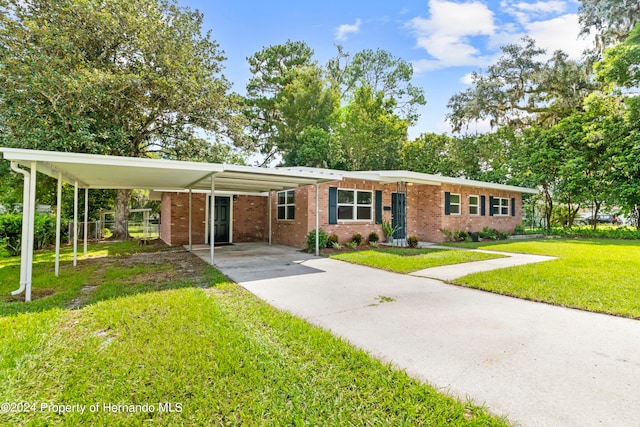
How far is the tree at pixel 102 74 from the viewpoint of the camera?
33.5 ft

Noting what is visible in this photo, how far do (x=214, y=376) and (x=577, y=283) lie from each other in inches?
257

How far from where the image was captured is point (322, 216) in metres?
11.0

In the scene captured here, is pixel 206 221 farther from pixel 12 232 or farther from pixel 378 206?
pixel 378 206

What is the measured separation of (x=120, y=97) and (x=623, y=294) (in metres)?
15.7

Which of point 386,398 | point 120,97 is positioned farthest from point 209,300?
point 120,97

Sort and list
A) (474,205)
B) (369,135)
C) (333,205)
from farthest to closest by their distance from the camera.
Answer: (369,135)
(474,205)
(333,205)

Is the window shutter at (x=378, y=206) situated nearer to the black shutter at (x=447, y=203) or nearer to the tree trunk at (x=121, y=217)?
the black shutter at (x=447, y=203)

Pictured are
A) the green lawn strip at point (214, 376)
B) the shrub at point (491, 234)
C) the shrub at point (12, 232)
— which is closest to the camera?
the green lawn strip at point (214, 376)

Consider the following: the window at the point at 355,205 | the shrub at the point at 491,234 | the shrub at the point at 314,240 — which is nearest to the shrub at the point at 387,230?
the window at the point at 355,205

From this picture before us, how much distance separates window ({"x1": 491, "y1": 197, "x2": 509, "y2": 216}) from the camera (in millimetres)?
16094

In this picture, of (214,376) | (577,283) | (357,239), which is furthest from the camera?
(357,239)

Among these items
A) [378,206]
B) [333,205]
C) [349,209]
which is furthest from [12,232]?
[378,206]

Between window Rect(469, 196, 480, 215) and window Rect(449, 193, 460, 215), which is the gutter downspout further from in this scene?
window Rect(469, 196, 480, 215)

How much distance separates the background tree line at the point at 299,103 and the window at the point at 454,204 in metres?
7.01
